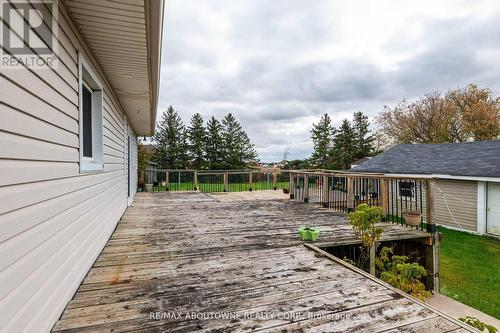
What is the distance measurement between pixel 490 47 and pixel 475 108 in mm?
5063

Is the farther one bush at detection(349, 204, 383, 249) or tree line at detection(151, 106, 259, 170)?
tree line at detection(151, 106, 259, 170)

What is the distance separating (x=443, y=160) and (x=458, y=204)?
8.36 feet

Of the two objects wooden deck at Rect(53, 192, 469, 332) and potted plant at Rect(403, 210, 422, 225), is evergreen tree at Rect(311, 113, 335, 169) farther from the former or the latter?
wooden deck at Rect(53, 192, 469, 332)

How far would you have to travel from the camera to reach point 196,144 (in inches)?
1198

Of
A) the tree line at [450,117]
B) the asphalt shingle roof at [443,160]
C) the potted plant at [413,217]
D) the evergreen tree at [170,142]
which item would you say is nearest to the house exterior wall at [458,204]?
the asphalt shingle roof at [443,160]

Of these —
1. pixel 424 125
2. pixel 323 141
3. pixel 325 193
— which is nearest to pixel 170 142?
pixel 323 141

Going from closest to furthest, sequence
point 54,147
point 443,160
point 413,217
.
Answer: point 54,147
point 413,217
point 443,160

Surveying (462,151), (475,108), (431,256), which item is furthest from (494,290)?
(475,108)

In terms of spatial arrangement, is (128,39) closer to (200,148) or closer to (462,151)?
(462,151)

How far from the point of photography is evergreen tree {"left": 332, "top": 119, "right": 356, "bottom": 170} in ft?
92.9

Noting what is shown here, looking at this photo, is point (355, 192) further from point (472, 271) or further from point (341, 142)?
point (341, 142)

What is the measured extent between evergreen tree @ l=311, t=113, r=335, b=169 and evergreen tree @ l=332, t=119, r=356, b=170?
886 millimetres

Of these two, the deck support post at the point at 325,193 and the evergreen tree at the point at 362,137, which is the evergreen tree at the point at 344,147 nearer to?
the evergreen tree at the point at 362,137

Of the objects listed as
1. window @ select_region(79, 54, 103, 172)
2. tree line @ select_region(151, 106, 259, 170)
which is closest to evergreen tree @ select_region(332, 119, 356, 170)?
tree line @ select_region(151, 106, 259, 170)
